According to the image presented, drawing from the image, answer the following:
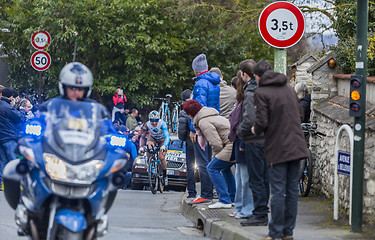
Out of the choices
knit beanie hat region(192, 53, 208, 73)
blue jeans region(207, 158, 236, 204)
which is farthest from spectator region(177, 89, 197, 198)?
blue jeans region(207, 158, 236, 204)

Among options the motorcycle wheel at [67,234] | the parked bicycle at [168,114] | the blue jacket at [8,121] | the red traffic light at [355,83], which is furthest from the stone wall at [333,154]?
the parked bicycle at [168,114]

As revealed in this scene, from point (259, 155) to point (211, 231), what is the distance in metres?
Answer: 1.35

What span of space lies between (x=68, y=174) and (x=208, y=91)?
6.01m

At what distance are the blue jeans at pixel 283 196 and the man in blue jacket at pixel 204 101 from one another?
12.3ft

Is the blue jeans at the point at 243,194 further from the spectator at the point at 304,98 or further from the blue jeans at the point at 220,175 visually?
the spectator at the point at 304,98

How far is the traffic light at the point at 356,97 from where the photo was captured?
26.4 ft

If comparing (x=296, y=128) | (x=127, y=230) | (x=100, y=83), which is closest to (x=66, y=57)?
(x=100, y=83)

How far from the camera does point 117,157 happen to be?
6.24 m

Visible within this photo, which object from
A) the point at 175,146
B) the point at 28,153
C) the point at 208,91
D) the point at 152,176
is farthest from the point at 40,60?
the point at 28,153

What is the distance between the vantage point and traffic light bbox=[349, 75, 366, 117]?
804 cm

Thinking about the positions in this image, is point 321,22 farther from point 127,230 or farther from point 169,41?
point 127,230

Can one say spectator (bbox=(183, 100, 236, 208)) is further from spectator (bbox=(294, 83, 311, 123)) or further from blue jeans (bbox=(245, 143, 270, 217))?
spectator (bbox=(294, 83, 311, 123))

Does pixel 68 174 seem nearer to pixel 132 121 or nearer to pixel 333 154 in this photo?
pixel 333 154

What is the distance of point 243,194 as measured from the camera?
30.2ft
